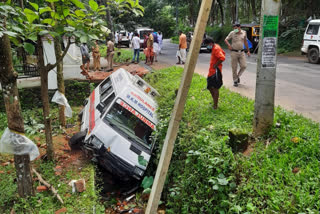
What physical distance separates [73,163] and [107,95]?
180 centimetres

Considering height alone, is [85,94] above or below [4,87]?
below

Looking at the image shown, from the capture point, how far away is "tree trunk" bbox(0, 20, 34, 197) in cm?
355

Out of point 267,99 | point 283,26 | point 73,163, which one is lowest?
point 73,163

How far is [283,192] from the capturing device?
130 inches

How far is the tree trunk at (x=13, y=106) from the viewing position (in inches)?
140

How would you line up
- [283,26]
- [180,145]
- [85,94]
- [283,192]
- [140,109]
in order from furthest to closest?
1. [283,26]
2. [85,94]
3. [140,109]
4. [180,145]
5. [283,192]

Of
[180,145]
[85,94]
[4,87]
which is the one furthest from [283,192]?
[85,94]

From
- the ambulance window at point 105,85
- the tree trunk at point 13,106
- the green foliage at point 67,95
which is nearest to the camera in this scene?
the tree trunk at point 13,106

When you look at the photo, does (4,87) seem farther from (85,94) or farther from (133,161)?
(85,94)

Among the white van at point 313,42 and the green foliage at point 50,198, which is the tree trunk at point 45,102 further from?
the white van at point 313,42

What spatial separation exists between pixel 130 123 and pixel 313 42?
12.9m

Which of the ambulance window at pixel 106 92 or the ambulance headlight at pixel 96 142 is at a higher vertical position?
the ambulance window at pixel 106 92

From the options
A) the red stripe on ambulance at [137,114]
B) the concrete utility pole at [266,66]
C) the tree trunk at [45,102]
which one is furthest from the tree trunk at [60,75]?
the concrete utility pole at [266,66]

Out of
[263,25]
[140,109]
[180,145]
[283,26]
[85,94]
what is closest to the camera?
[263,25]
